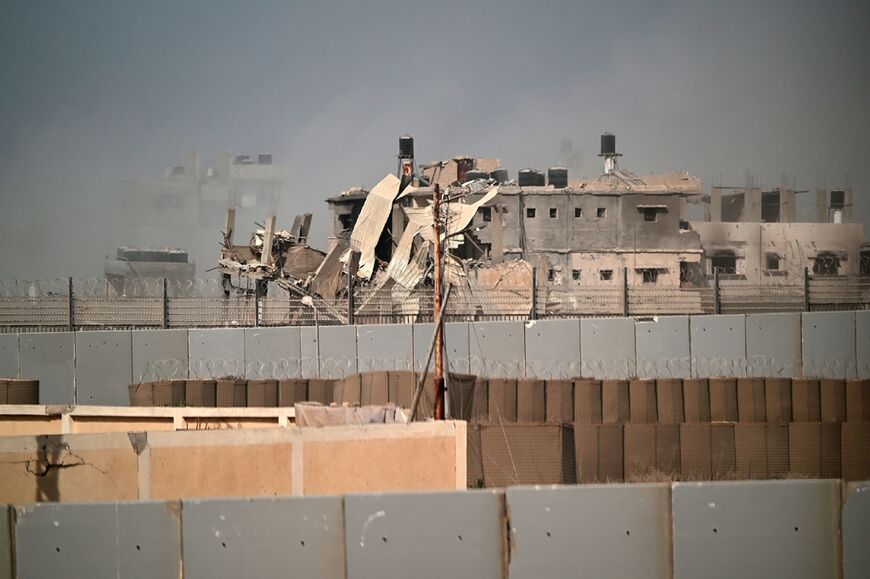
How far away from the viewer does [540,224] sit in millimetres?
44375

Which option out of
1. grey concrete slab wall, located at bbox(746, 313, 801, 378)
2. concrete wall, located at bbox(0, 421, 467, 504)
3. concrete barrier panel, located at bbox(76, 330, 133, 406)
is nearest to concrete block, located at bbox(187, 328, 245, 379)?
concrete barrier panel, located at bbox(76, 330, 133, 406)

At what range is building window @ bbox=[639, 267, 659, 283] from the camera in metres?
44.3

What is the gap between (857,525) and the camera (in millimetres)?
9203

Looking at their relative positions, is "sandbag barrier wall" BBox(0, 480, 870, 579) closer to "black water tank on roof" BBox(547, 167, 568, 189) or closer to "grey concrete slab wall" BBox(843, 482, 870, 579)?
"grey concrete slab wall" BBox(843, 482, 870, 579)

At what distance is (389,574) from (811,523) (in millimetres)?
3340

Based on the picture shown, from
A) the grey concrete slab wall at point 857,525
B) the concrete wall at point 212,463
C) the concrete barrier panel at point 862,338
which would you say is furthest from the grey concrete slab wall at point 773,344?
the grey concrete slab wall at point 857,525

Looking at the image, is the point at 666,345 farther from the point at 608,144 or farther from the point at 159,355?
the point at 608,144

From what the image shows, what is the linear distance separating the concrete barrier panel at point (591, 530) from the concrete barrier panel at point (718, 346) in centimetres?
1048

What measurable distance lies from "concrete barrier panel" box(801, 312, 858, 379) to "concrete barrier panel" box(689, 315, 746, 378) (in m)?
1.04

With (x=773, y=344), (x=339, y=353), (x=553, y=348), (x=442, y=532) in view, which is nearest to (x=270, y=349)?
(x=339, y=353)

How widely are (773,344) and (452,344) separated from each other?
5.30m

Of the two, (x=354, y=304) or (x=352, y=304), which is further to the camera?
(x=354, y=304)

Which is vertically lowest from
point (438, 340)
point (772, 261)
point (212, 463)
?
point (212, 463)

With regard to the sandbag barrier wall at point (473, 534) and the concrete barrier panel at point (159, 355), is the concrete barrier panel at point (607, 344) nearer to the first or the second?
the concrete barrier panel at point (159, 355)
